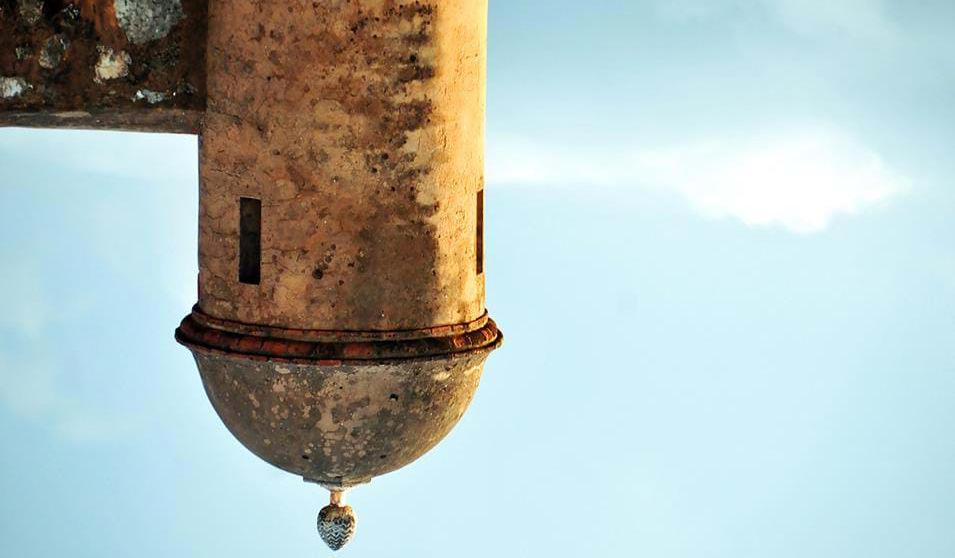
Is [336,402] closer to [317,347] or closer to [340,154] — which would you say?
[317,347]

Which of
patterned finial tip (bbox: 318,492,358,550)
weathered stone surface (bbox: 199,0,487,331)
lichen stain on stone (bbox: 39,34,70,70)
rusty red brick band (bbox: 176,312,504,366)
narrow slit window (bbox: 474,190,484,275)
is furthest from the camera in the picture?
patterned finial tip (bbox: 318,492,358,550)

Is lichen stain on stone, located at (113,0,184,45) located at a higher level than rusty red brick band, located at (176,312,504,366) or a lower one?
higher

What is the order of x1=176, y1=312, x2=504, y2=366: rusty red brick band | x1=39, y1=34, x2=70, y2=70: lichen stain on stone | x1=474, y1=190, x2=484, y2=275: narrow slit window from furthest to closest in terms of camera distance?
x1=474, y1=190, x2=484, y2=275: narrow slit window < x1=39, y1=34, x2=70, y2=70: lichen stain on stone < x1=176, y1=312, x2=504, y2=366: rusty red brick band

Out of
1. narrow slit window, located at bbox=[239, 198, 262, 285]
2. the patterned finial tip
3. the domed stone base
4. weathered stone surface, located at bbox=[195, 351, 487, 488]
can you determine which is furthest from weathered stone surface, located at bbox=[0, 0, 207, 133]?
the patterned finial tip

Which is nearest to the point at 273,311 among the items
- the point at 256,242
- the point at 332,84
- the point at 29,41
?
the point at 256,242

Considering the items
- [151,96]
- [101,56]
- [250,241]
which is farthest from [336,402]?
[101,56]

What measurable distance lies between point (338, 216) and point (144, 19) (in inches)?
51.8

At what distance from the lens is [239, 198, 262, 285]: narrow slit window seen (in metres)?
9.70

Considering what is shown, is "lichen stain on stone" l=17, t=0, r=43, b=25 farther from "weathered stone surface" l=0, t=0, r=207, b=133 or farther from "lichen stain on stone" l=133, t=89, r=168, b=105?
"lichen stain on stone" l=133, t=89, r=168, b=105

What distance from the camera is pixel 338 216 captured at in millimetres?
9562

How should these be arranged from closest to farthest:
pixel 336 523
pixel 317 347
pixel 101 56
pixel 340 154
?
pixel 340 154
pixel 317 347
pixel 101 56
pixel 336 523

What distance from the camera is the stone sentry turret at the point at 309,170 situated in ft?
31.2

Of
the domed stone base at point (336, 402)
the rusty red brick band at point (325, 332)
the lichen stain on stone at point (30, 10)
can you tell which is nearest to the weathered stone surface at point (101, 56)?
the lichen stain on stone at point (30, 10)

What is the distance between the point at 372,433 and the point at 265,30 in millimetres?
1955
